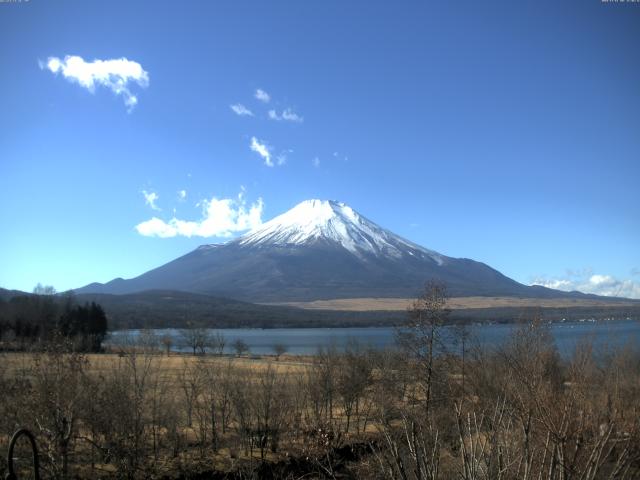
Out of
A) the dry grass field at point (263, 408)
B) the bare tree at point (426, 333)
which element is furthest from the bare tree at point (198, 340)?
the bare tree at point (426, 333)

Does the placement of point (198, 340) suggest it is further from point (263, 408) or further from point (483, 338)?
point (263, 408)

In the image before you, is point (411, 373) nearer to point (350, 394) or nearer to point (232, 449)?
point (350, 394)

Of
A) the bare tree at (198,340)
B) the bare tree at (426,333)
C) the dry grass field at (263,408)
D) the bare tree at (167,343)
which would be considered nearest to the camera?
the dry grass field at (263,408)

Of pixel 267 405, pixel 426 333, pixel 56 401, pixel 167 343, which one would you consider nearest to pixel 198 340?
pixel 167 343

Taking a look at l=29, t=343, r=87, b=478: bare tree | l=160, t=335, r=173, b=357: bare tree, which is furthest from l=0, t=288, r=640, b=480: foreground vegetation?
l=160, t=335, r=173, b=357: bare tree

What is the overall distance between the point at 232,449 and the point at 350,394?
298 inches

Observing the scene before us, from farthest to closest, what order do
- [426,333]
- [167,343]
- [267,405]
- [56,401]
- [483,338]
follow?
[167,343] < [483,338] < [426,333] < [267,405] < [56,401]

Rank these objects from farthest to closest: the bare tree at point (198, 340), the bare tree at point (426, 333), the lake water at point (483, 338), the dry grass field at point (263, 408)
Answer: the bare tree at point (198, 340)
the lake water at point (483, 338)
the bare tree at point (426, 333)
the dry grass field at point (263, 408)

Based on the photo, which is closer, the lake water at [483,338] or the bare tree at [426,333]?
the bare tree at [426,333]

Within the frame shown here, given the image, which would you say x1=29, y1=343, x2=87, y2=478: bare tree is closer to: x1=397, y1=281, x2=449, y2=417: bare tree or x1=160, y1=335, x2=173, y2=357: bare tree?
x1=397, y1=281, x2=449, y2=417: bare tree

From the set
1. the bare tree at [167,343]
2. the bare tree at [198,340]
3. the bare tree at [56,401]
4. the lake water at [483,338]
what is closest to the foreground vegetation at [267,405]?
the bare tree at [56,401]

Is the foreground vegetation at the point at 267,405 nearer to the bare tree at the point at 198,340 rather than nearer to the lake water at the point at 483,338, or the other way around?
the lake water at the point at 483,338

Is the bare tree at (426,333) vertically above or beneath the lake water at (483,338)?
Answer: above

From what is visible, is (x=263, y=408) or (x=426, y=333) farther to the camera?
(x=426, y=333)
